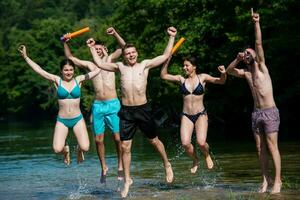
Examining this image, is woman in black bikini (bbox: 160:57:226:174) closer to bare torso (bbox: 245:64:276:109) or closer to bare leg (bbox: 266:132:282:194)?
bare torso (bbox: 245:64:276:109)

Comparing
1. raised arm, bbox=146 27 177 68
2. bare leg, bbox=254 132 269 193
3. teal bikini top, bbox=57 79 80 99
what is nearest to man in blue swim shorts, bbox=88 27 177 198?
raised arm, bbox=146 27 177 68

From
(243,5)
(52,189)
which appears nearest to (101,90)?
(52,189)

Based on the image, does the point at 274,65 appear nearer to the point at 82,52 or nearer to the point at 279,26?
the point at 279,26

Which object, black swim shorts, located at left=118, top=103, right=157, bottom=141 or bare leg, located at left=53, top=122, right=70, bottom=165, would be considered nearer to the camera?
black swim shorts, located at left=118, top=103, right=157, bottom=141

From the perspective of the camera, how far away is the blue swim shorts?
605 inches

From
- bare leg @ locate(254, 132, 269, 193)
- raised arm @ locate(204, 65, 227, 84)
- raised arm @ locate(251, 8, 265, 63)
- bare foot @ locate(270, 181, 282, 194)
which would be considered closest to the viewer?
raised arm @ locate(251, 8, 265, 63)

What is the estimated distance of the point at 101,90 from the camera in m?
15.4

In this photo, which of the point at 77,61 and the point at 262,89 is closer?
the point at 262,89

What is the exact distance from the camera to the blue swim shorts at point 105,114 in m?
15.4

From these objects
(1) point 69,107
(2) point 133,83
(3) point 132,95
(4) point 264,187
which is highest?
(2) point 133,83

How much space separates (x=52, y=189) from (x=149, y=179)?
2.21 m

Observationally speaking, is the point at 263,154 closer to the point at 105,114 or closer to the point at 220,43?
the point at 105,114

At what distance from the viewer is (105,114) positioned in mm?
15375

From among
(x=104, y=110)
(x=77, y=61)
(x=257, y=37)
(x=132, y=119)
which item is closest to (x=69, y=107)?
(x=77, y=61)
